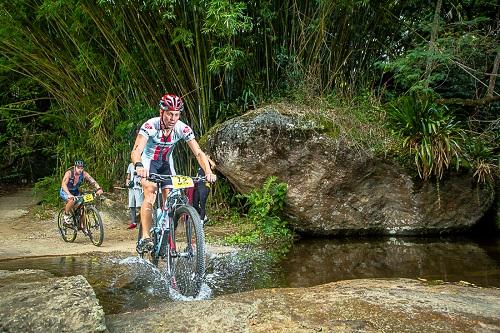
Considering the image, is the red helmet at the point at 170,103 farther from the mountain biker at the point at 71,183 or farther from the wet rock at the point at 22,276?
the mountain biker at the point at 71,183

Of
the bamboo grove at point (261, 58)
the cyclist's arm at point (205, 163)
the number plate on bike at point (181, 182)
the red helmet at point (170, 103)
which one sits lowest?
the number plate on bike at point (181, 182)

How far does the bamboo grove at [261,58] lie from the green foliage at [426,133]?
0.02 metres

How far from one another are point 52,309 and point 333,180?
4.83 metres

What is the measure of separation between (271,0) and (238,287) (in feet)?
14.8

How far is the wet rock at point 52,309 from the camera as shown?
7.89 feet

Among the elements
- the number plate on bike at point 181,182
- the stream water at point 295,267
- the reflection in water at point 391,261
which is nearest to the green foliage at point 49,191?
the stream water at point 295,267

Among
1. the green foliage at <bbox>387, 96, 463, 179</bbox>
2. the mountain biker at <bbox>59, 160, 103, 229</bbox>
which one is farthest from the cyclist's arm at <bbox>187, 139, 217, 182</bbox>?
the green foliage at <bbox>387, 96, 463, 179</bbox>

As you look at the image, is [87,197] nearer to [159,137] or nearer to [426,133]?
[159,137]

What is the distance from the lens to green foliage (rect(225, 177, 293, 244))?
6.49 metres

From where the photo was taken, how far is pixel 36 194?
1095cm

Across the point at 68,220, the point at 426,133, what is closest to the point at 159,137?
the point at 68,220

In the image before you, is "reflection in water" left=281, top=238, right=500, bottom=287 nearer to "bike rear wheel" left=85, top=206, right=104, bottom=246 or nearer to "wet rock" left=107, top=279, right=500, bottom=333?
"wet rock" left=107, top=279, right=500, bottom=333

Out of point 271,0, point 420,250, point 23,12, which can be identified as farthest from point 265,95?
point 23,12

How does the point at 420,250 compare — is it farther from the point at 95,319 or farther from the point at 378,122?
the point at 95,319
